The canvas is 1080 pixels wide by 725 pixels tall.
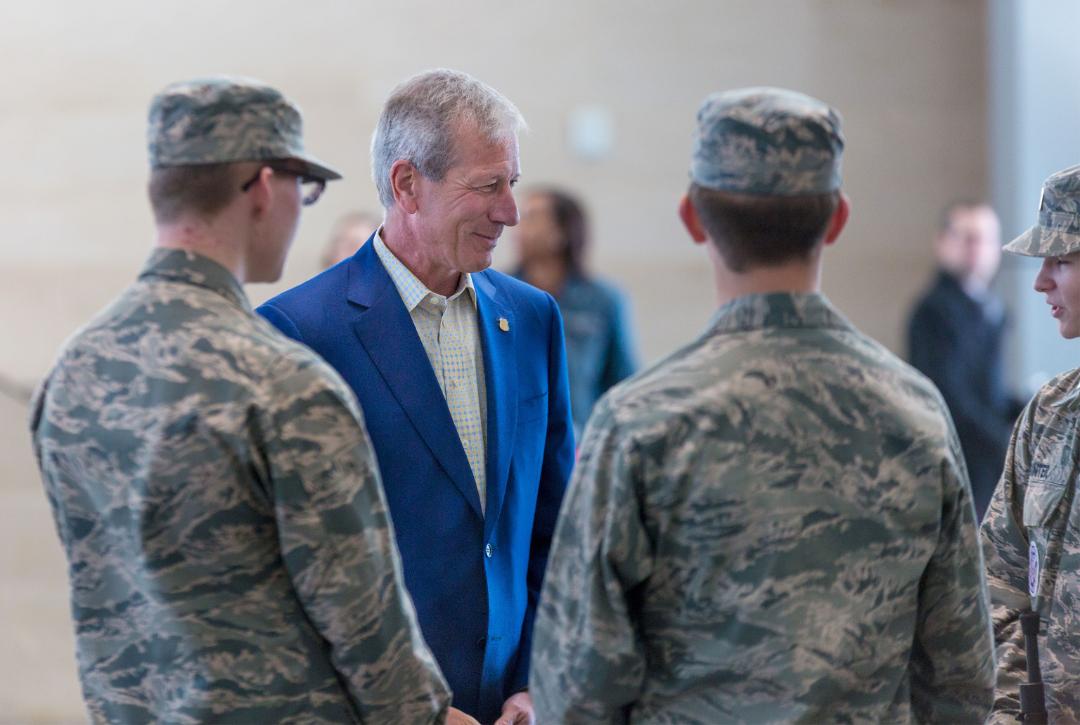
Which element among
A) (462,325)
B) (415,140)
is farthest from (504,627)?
(415,140)

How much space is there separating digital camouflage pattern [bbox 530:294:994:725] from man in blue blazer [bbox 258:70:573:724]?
0.52 metres

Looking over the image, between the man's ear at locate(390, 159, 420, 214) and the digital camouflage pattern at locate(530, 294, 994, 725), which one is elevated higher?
the man's ear at locate(390, 159, 420, 214)

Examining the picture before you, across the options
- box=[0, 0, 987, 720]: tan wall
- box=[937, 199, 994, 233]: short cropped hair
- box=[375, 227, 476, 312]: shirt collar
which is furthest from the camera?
box=[0, 0, 987, 720]: tan wall

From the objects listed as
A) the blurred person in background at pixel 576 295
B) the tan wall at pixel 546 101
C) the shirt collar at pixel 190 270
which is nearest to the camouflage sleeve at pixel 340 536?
the shirt collar at pixel 190 270

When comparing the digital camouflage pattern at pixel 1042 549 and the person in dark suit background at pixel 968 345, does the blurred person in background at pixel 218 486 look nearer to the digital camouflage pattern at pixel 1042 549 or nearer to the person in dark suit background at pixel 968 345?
the digital camouflage pattern at pixel 1042 549

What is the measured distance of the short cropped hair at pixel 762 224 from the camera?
5.09 ft

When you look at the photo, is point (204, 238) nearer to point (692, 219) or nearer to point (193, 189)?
point (193, 189)

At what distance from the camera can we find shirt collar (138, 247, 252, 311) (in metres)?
1.65

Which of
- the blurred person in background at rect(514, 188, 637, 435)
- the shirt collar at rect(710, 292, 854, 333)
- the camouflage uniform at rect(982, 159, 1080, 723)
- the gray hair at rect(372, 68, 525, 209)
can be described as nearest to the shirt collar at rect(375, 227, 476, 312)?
the gray hair at rect(372, 68, 525, 209)

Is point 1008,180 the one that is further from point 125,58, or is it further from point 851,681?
point 851,681

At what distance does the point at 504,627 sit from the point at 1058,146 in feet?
14.6

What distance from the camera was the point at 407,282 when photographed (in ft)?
7.27

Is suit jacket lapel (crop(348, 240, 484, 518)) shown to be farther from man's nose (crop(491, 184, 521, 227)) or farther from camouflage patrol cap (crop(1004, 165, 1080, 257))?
camouflage patrol cap (crop(1004, 165, 1080, 257))

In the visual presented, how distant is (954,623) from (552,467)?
826mm
